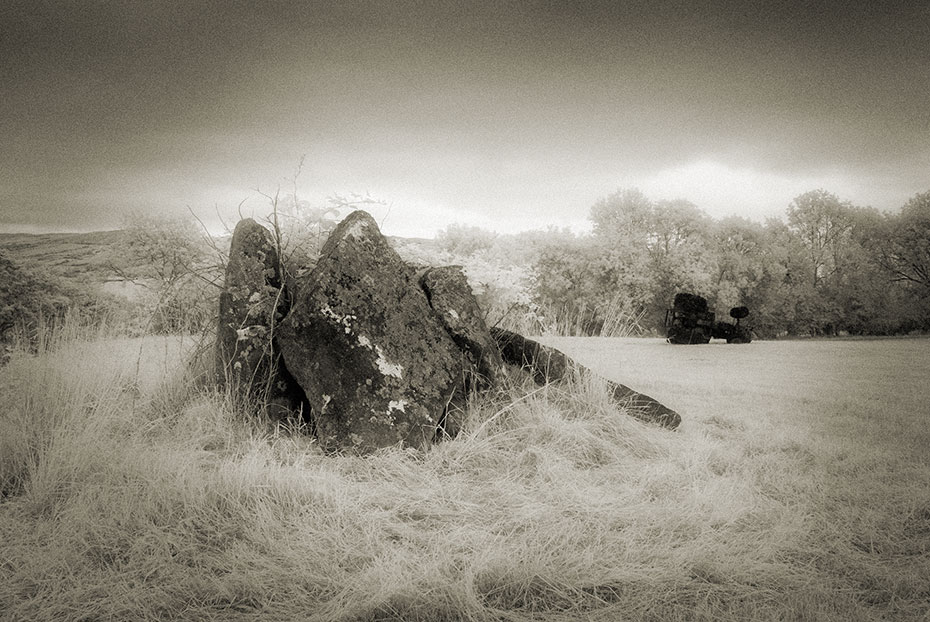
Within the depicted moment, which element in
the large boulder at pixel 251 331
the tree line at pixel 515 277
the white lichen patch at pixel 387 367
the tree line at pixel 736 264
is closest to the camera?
the white lichen patch at pixel 387 367

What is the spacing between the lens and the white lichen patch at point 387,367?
4793 millimetres

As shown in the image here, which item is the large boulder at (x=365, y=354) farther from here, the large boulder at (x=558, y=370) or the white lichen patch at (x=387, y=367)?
the large boulder at (x=558, y=370)

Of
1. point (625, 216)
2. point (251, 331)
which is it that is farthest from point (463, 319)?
point (625, 216)

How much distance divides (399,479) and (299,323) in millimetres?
1799

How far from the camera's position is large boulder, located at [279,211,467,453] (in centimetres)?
468

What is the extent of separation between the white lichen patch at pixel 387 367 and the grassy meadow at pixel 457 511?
724 mm

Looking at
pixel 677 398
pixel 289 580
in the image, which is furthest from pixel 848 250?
pixel 289 580

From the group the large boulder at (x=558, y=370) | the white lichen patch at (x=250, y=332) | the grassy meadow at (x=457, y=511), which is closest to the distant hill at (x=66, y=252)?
the grassy meadow at (x=457, y=511)

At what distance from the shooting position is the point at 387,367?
4.81 metres

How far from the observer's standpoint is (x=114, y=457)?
4.03 m

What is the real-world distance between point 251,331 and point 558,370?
358 cm

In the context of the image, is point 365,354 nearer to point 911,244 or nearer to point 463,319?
point 463,319

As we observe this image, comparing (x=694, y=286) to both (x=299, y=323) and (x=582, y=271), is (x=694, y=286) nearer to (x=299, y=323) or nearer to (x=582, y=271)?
(x=582, y=271)

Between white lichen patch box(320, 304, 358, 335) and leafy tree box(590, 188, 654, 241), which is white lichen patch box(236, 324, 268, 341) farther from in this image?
leafy tree box(590, 188, 654, 241)
